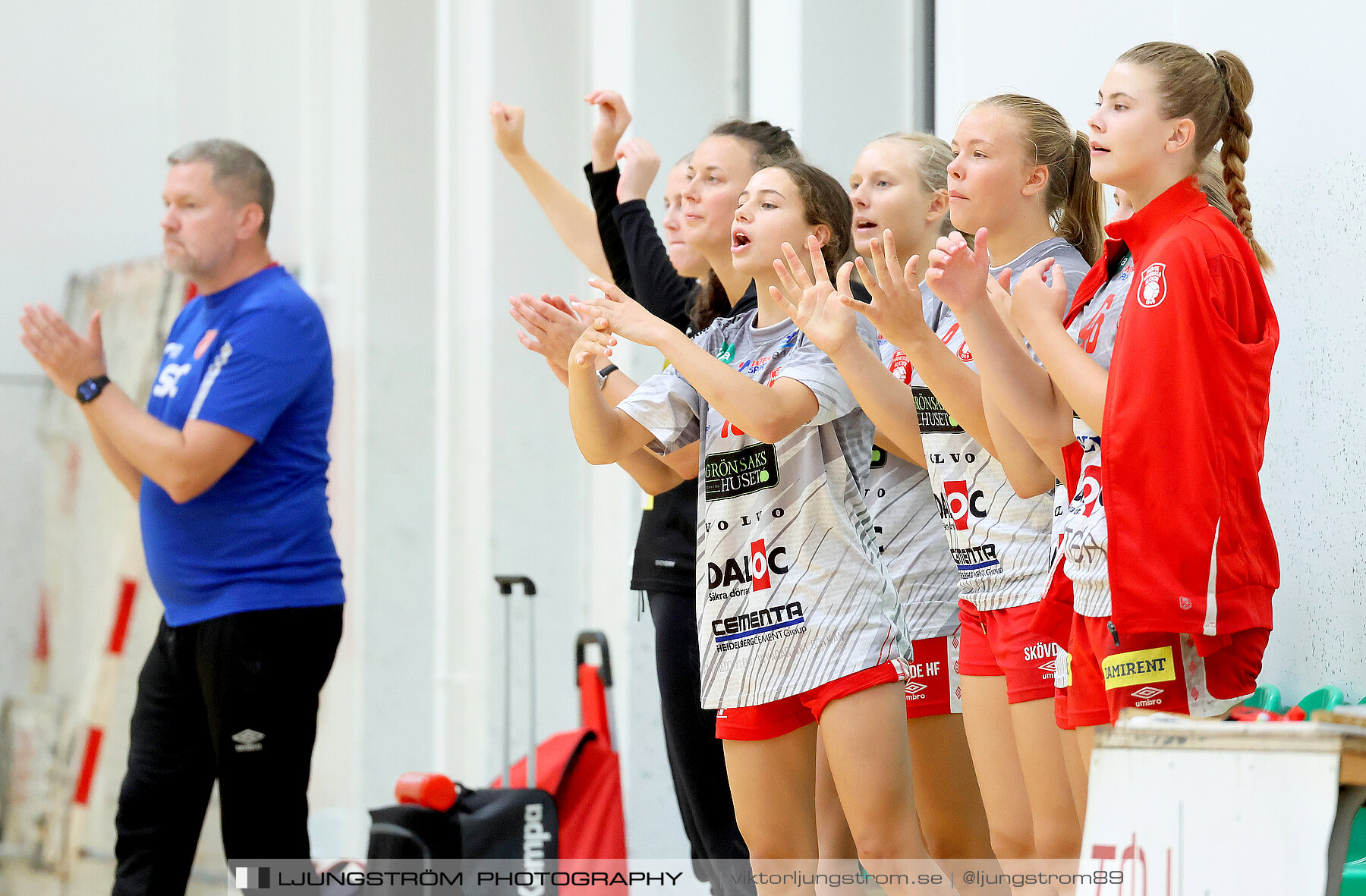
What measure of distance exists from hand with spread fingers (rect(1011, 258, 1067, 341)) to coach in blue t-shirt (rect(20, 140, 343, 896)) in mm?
1726

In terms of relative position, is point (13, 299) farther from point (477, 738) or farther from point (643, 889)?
point (643, 889)

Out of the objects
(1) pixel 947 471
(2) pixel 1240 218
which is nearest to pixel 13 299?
(1) pixel 947 471

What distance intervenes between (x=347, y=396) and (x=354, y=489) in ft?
1.29

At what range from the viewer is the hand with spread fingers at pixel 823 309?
2.04 meters

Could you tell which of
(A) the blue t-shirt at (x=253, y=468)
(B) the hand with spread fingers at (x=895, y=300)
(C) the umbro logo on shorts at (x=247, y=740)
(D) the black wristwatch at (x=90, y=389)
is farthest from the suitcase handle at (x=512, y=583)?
(B) the hand with spread fingers at (x=895, y=300)

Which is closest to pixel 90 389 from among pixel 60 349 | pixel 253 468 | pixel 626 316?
pixel 60 349

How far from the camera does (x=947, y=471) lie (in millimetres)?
2277

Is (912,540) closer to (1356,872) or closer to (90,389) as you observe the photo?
(1356,872)

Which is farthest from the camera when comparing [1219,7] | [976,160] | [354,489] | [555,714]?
[354,489]

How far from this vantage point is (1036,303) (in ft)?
6.10

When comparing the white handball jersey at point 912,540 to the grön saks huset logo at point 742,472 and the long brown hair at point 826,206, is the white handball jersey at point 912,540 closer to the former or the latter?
the long brown hair at point 826,206

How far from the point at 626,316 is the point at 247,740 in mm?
1287

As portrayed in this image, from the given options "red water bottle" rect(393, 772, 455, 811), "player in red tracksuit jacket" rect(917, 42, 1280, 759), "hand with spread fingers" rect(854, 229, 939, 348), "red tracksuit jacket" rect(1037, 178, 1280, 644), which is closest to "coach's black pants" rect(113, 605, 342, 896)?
"red water bottle" rect(393, 772, 455, 811)

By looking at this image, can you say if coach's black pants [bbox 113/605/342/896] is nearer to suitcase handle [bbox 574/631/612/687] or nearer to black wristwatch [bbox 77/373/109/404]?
black wristwatch [bbox 77/373/109/404]
